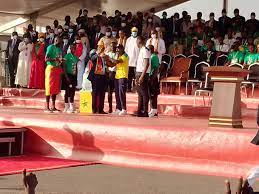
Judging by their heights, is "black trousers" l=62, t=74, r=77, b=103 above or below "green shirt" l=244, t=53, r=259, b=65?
below

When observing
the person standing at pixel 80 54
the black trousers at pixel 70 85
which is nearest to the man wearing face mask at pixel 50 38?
the person standing at pixel 80 54

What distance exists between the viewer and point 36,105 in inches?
630

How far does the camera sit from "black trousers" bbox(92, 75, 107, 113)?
12695 millimetres

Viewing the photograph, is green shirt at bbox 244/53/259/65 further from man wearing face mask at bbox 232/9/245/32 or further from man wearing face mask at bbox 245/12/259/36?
man wearing face mask at bbox 232/9/245/32

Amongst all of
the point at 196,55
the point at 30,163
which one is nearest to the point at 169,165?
the point at 30,163

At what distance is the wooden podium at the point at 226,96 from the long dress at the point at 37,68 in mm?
8504

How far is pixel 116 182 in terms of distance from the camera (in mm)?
8125

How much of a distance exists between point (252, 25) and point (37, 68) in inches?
244

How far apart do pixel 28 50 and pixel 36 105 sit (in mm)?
2321

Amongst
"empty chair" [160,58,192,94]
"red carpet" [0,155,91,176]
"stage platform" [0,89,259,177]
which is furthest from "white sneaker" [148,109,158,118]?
"empty chair" [160,58,192,94]

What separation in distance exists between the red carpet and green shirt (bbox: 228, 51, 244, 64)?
6.29 metres

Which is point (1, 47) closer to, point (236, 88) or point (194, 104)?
point (194, 104)

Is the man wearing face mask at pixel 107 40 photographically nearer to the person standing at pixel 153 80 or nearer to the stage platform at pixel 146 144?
the person standing at pixel 153 80

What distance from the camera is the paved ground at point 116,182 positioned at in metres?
7.51
